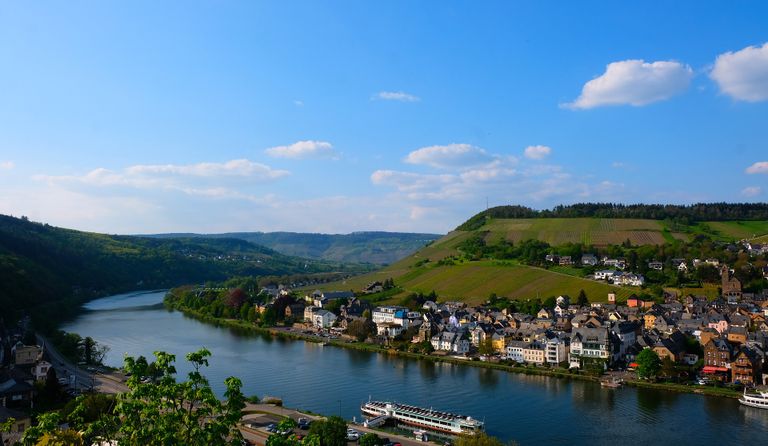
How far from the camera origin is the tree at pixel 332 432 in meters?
15.0

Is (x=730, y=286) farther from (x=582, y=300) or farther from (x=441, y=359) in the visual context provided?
(x=441, y=359)

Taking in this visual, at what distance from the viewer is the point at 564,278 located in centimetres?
4794

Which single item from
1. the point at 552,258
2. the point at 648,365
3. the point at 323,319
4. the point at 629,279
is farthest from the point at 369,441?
the point at 552,258

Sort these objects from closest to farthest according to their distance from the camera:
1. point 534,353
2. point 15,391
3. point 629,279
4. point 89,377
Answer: point 15,391, point 89,377, point 534,353, point 629,279

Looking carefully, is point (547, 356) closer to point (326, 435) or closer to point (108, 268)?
point (326, 435)

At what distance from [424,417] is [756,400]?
11893 mm

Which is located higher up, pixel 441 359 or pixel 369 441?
pixel 369 441

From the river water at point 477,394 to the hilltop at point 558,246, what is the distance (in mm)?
18047

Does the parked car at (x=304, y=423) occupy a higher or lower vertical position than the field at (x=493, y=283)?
lower

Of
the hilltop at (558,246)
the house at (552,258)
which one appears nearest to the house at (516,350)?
the hilltop at (558,246)

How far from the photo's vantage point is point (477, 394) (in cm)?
2323

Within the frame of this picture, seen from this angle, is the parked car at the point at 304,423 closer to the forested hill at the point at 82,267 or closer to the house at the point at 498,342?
the house at the point at 498,342

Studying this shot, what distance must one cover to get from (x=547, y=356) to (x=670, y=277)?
20579 mm

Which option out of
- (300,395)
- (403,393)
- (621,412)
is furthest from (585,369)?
(300,395)
